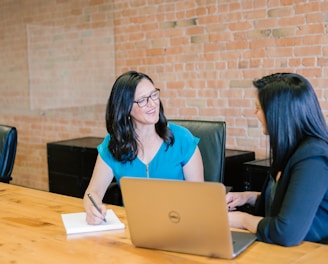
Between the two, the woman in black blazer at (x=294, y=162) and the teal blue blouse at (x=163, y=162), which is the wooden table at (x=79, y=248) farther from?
the teal blue blouse at (x=163, y=162)

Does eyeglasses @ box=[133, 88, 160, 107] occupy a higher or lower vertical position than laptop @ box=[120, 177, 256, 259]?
higher

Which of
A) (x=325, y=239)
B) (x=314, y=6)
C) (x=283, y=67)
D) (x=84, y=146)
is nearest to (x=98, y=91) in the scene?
(x=84, y=146)

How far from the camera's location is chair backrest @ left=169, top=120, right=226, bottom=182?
241 centimetres

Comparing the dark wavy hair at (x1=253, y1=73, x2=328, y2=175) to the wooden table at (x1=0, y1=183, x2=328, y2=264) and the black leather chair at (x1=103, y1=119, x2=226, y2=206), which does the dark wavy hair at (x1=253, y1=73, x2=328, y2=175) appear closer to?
the wooden table at (x1=0, y1=183, x2=328, y2=264)

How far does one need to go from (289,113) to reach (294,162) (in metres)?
0.16

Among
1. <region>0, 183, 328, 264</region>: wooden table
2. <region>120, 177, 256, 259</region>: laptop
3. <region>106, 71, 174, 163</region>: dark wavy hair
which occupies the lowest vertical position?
<region>0, 183, 328, 264</region>: wooden table

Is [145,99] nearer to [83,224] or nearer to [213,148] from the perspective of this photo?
[213,148]

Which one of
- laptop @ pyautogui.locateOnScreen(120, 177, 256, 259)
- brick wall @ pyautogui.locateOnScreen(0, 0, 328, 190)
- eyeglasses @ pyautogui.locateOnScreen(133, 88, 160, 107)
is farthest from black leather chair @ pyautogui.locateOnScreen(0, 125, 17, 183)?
laptop @ pyautogui.locateOnScreen(120, 177, 256, 259)

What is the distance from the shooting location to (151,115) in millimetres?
2227

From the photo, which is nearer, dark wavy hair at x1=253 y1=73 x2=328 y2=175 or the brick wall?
dark wavy hair at x1=253 y1=73 x2=328 y2=175

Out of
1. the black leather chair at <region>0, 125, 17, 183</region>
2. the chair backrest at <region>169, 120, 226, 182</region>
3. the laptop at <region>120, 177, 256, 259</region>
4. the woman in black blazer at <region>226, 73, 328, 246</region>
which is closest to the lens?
the laptop at <region>120, 177, 256, 259</region>

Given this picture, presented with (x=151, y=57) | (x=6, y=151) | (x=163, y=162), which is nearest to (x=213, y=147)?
(x=163, y=162)

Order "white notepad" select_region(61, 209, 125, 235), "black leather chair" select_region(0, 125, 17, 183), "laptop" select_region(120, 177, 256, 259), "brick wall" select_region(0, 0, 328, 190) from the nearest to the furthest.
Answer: "laptop" select_region(120, 177, 256, 259), "white notepad" select_region(61, 209, 125, 235), "black leather chair" select_region(0, 125, 17, 183), "brick wall" select_region(0, 0, 328, 190)

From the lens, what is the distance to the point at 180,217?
4.68 ft
